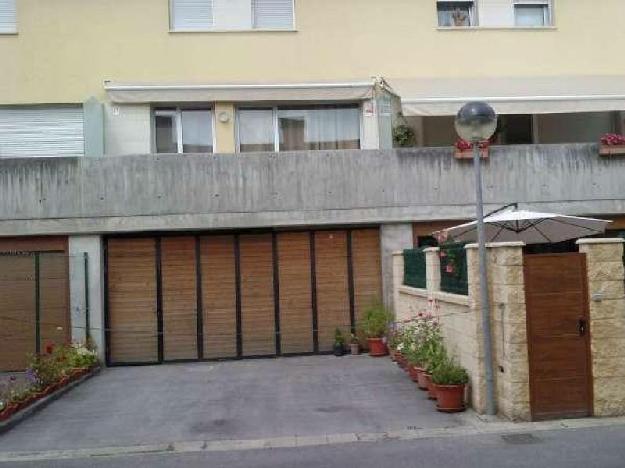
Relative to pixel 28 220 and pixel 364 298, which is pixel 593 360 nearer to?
pixel 364 298

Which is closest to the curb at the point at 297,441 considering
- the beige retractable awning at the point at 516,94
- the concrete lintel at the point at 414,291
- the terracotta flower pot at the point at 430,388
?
the terracotta flower pot at the point at 430,388

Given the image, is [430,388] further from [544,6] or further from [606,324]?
[544,6]

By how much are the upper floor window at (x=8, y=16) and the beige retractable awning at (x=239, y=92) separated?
2.48 meters

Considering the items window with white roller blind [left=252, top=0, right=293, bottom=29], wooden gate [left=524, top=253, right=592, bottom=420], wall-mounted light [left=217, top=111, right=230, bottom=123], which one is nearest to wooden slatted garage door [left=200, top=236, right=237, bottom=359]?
wall-mounted light [left=217, top=111, right=230, bottom=123]

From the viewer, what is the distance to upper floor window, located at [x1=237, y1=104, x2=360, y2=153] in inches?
634

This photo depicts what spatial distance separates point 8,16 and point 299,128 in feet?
22.0

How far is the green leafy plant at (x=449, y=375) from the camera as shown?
9422 millimetres

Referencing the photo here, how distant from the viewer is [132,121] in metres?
15.6

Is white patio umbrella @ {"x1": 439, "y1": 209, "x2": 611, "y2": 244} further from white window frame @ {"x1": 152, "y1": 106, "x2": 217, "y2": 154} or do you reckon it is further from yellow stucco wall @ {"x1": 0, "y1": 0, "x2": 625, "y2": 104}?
white window frame @ {"x1": 152, "y1": 106, "x2": 217, "y2": 154}

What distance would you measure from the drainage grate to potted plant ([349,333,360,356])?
6618 millimetres

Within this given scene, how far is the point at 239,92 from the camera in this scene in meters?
15.6

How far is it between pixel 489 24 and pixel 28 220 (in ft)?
35.9

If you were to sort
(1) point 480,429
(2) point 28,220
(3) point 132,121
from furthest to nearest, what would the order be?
(3) point 132,121 < (2) point 28,220 < (1) point 480,429

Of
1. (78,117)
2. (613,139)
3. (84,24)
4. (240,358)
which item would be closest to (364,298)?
(240,358)
